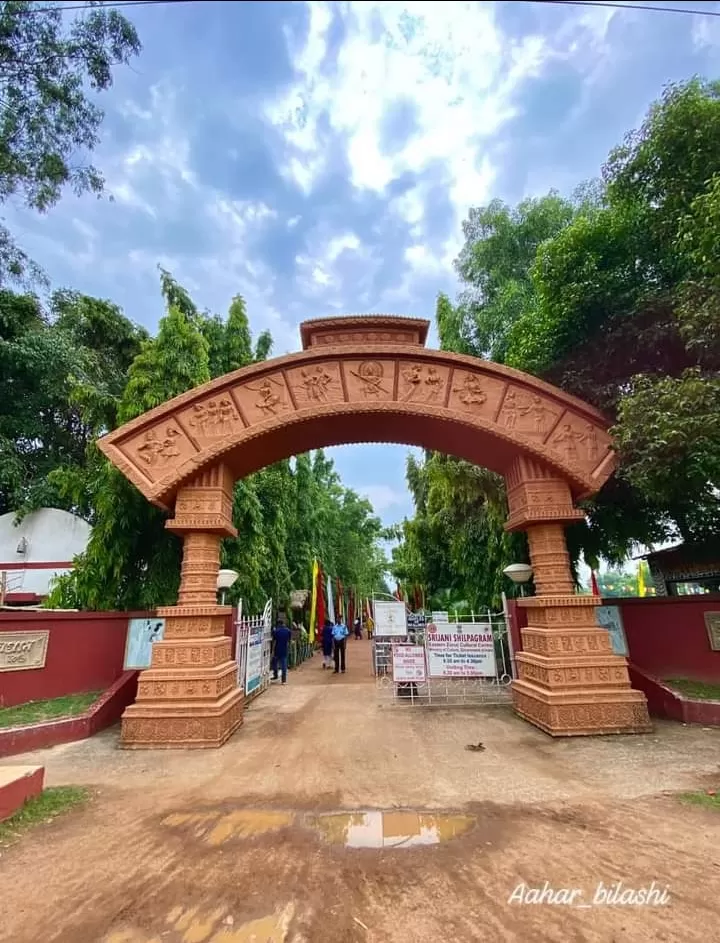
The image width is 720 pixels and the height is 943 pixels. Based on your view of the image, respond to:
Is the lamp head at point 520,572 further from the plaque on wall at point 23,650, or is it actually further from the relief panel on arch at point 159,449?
the plaque on wall at point 23,650

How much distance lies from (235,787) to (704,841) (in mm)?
3359

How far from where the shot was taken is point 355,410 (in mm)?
6184

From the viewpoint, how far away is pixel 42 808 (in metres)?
3.39

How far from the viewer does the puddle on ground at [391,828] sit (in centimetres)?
284

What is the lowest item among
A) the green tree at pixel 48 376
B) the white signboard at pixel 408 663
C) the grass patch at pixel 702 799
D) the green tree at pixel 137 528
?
the grass patch at pixel 702 799

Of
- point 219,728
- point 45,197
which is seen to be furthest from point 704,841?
point 45,197

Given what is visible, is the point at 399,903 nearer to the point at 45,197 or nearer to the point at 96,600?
the point at 96,600

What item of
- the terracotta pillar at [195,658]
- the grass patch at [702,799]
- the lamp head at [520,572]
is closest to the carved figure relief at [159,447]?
the terracotta pillar at [195,658]

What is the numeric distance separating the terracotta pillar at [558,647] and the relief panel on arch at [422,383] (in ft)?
4.82

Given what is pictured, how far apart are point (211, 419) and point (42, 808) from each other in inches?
167

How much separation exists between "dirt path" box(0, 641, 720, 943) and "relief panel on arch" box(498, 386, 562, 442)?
145 inches

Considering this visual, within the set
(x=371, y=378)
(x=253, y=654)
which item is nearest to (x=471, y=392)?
(x=371, y=378)

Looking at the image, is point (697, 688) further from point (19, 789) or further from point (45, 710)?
point (45, 710)

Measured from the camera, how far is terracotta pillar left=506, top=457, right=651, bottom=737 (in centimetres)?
524
